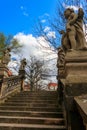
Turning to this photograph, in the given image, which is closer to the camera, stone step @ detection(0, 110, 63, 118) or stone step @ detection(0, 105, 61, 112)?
stone step @ detection(0, 110, 63, 118)

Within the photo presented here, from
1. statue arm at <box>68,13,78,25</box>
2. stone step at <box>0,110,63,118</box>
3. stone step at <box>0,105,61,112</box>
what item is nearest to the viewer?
statue arm at <box>68,13,78,25</box>

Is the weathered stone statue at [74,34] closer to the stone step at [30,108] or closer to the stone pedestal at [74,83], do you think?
the stone pedestal at [74,83]

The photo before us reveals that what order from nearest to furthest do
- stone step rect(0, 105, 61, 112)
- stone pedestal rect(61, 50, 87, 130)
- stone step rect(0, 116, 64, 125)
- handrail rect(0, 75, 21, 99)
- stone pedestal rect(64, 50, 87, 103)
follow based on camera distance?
1. stone pedestal rect(61, 50, 87, 130)
2. stone pedestal rect(64, 50, 87, 103)
3. stone step rect(0, 116, 64, 125)
4. stone step rect(0, 105, 61, 112)
5. handrail rect(0, 75, 21, 99)

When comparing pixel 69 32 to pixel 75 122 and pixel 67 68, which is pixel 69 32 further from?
pixel 75 122

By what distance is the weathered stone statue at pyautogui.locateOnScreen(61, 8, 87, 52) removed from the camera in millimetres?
5795

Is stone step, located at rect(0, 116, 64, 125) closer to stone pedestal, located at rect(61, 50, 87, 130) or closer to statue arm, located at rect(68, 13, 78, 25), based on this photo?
stone pedestal, located at rect(61, 50, 87, 130)

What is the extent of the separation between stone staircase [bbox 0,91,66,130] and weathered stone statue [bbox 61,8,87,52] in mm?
2400

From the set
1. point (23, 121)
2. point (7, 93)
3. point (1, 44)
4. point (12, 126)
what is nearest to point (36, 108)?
point (23, 121)

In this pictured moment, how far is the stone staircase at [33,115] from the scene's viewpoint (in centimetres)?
587

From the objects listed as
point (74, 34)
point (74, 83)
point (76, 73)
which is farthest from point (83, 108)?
point (74, 34)

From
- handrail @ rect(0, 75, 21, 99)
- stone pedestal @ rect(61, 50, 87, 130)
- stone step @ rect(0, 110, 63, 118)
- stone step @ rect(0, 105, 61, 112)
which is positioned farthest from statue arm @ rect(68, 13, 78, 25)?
handrail @ rect(0, 75, 21, 99)

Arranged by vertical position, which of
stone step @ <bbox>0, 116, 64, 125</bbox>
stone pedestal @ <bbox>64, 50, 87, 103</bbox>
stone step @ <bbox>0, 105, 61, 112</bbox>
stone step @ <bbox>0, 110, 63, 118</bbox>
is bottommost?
stone step @ <bbox>0, 116, 64, 125</bbox>

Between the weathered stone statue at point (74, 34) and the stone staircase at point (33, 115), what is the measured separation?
2400 millimetres

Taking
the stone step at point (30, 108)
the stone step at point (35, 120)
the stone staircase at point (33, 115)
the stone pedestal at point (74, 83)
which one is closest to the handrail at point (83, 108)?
the stone pedestal at point (74, 83)
